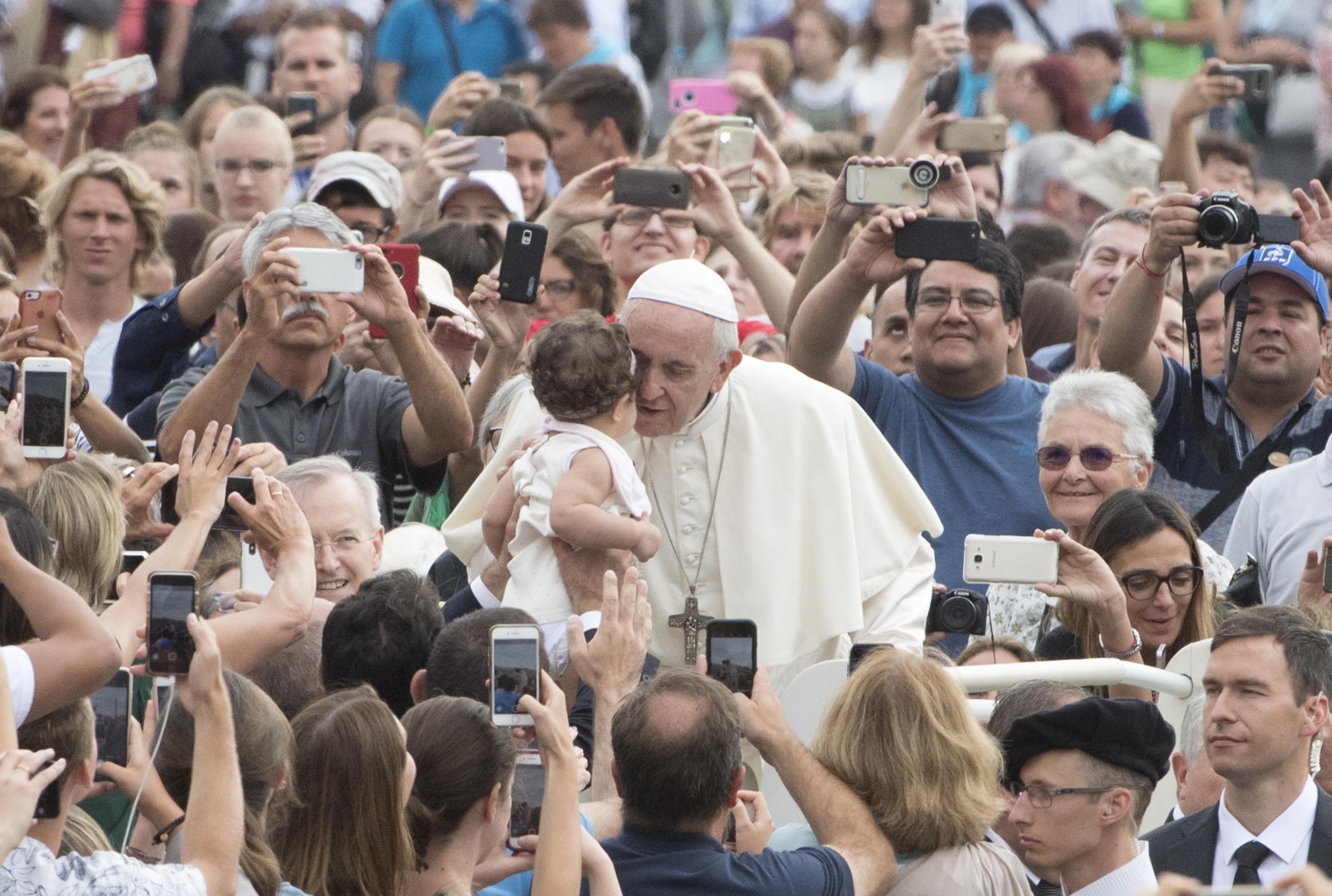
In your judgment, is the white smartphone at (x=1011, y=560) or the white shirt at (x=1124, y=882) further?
A: the white smartphone at (x=1011, y=560)

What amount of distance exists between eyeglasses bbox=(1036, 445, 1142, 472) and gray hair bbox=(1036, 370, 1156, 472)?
34 mm

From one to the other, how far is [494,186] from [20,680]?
4977 mm

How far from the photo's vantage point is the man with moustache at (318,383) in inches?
239

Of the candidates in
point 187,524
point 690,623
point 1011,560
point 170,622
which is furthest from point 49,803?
point 1011,560

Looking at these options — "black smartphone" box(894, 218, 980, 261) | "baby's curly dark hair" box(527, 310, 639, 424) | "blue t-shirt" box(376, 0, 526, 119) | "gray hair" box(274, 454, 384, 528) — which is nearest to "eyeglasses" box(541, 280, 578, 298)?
"black smartphone" box(894, 218, 980, 261)

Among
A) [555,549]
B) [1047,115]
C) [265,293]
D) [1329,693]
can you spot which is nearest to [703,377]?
[555,549]

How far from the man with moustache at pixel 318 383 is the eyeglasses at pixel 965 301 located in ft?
4.81

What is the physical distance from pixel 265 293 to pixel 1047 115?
660 centimetres

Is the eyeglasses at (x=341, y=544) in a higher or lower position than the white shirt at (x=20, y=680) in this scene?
lower

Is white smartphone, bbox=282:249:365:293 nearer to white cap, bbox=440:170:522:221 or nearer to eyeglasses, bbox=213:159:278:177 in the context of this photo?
white cap, bbox=440:170:522:221

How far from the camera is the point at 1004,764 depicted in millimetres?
4480

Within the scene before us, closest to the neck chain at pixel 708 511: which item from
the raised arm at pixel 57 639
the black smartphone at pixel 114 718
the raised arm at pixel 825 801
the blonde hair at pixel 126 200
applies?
the raised arm at pixel 825 801

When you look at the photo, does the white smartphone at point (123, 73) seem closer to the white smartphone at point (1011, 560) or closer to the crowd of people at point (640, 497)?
the crowd of people at point (640, 497)

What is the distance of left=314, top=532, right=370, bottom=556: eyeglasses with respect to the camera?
5.68 m
